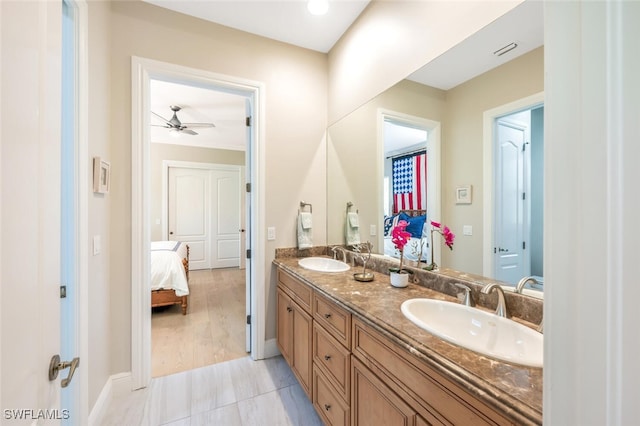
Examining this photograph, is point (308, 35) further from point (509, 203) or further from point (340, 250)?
point (509, 203)

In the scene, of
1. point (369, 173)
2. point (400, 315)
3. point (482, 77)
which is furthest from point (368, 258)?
point (482, 77)

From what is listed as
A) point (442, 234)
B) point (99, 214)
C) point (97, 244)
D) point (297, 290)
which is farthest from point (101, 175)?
point (442, 234)

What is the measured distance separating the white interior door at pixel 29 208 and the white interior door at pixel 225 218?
17.6 ft

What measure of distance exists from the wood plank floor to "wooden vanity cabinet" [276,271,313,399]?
1.90 ft

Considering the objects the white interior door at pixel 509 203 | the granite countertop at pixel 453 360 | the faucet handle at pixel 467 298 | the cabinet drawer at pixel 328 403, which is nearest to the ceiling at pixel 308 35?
the white interior door at pixel 509 203

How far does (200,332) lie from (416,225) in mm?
2512

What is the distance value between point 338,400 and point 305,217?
1.46 meters

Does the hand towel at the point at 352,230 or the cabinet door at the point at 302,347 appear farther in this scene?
the hand towel at the point at 352,230

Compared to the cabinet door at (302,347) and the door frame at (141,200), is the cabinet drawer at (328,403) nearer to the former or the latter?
the cabinet door at (302,347)

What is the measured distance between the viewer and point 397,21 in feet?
5.72

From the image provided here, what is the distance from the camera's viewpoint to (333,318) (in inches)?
55.4

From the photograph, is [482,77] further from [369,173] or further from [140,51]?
[140,51]

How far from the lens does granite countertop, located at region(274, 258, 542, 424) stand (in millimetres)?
625

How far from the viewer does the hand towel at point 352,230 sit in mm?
2287
